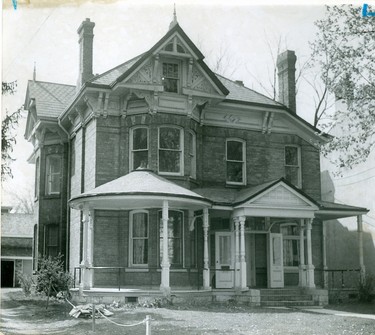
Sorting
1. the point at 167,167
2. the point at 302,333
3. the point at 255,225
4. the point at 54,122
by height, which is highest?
the point at 54,122

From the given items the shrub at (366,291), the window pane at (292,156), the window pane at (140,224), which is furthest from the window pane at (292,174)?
the window pane at (140,224)

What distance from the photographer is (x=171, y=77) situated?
20250 millimetres

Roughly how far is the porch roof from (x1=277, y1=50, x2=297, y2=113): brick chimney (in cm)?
707

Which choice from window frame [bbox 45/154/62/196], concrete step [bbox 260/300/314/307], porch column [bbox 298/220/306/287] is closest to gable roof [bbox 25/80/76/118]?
window frame [bbox 45/154/62/196]

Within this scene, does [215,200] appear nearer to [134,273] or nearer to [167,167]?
[167,167]

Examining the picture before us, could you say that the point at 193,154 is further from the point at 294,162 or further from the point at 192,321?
the point at 192,321

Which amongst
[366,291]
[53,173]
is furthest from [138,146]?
[366,291]

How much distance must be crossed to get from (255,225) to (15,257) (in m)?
12.0

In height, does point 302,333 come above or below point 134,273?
below

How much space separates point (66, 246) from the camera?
2345cm

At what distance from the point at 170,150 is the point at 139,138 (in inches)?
43.1

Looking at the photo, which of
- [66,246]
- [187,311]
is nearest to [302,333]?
[187,311]

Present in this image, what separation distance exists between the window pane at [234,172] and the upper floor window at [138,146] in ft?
11.2

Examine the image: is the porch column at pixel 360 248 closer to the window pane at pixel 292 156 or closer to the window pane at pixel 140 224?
the window pane at pixel 292 156
